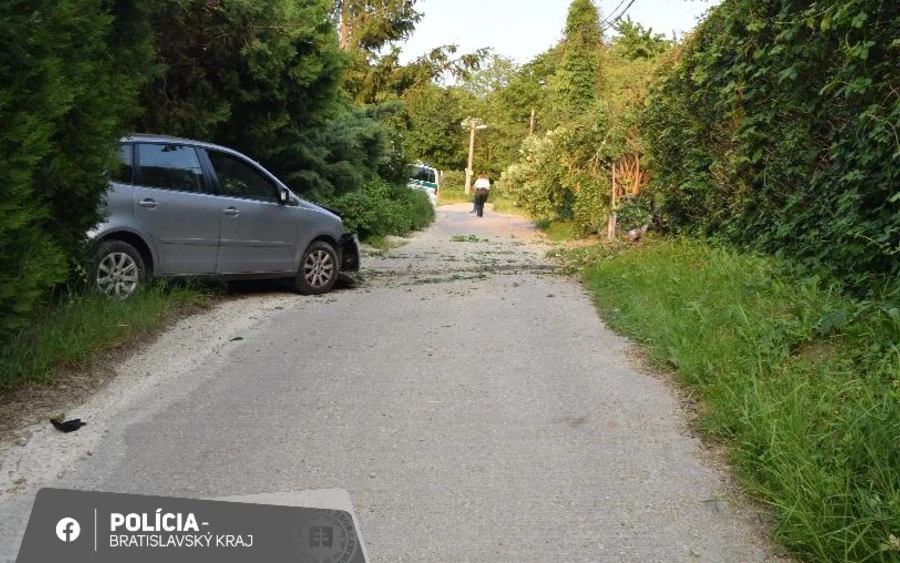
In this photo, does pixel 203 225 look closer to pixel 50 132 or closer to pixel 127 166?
pixel 127 166

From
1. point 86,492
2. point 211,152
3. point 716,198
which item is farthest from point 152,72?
point 716,198

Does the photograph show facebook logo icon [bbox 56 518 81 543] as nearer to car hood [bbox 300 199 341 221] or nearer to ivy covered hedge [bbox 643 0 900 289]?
ivy covered hedge [bbox 643 0 900 289]

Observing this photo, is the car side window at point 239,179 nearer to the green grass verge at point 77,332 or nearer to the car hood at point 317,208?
the car hood at point 317,208

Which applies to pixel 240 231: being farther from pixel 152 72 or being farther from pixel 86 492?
pixel 86 492

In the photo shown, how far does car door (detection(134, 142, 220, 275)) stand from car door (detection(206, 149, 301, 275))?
0.17 metres

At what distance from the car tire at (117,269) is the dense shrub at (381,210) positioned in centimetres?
944

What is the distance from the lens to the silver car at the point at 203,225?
8383 millimetres

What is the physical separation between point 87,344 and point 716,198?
8.63 metres

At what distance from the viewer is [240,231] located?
32.0ft

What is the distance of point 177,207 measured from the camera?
29.5ft

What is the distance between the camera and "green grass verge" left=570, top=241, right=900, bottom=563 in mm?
3570

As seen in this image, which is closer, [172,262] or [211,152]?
[172,262]
